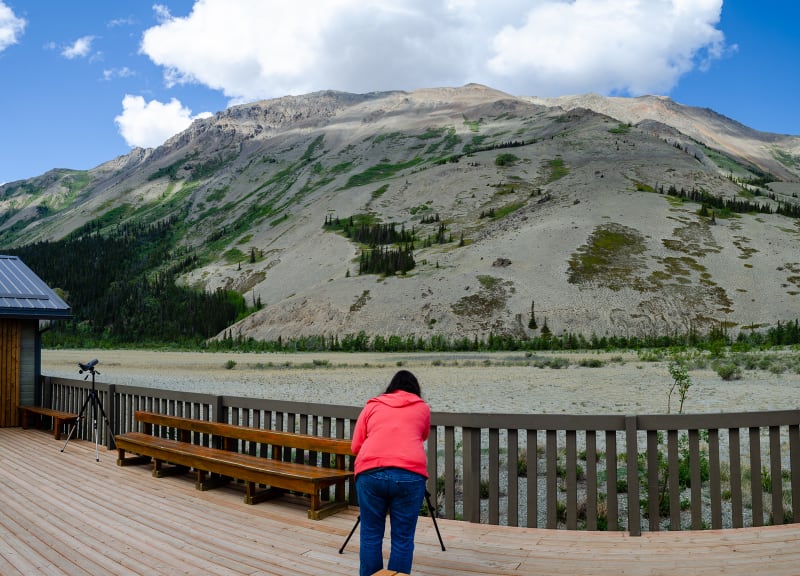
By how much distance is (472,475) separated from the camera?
548 cm

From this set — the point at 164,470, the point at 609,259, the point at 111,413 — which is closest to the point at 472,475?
the point at 164,470

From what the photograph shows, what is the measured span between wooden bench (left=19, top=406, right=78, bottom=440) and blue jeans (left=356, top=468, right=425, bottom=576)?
8.09 meters

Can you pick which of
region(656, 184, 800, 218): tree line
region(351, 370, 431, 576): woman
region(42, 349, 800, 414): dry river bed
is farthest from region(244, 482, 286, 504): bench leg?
region(656, 184, 800, 218): tree line

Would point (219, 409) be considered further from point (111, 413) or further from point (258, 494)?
point (111, 413)

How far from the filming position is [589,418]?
5.23m

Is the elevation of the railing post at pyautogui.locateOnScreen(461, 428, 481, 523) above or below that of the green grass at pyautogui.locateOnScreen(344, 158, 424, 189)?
below

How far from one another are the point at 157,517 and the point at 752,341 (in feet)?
168

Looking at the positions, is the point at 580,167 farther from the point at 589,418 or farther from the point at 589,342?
the point at 589,418

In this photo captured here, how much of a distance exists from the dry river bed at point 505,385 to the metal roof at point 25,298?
903 cm

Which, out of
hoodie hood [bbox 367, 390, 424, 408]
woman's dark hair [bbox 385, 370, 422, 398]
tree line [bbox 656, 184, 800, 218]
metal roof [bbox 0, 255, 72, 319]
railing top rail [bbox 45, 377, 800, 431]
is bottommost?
railing top rail [bbox 45, 377, 800, 431]

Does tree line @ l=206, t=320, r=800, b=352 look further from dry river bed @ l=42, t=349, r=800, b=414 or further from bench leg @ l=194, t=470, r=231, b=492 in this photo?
bench leg @ l=194, t=470, r=231, b=492

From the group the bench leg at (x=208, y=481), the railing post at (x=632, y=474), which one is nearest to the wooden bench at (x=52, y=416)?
the bench leg at (x=208, y=481)

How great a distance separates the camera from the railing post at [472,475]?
548 cm

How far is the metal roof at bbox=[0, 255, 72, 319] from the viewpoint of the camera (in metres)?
10.7
